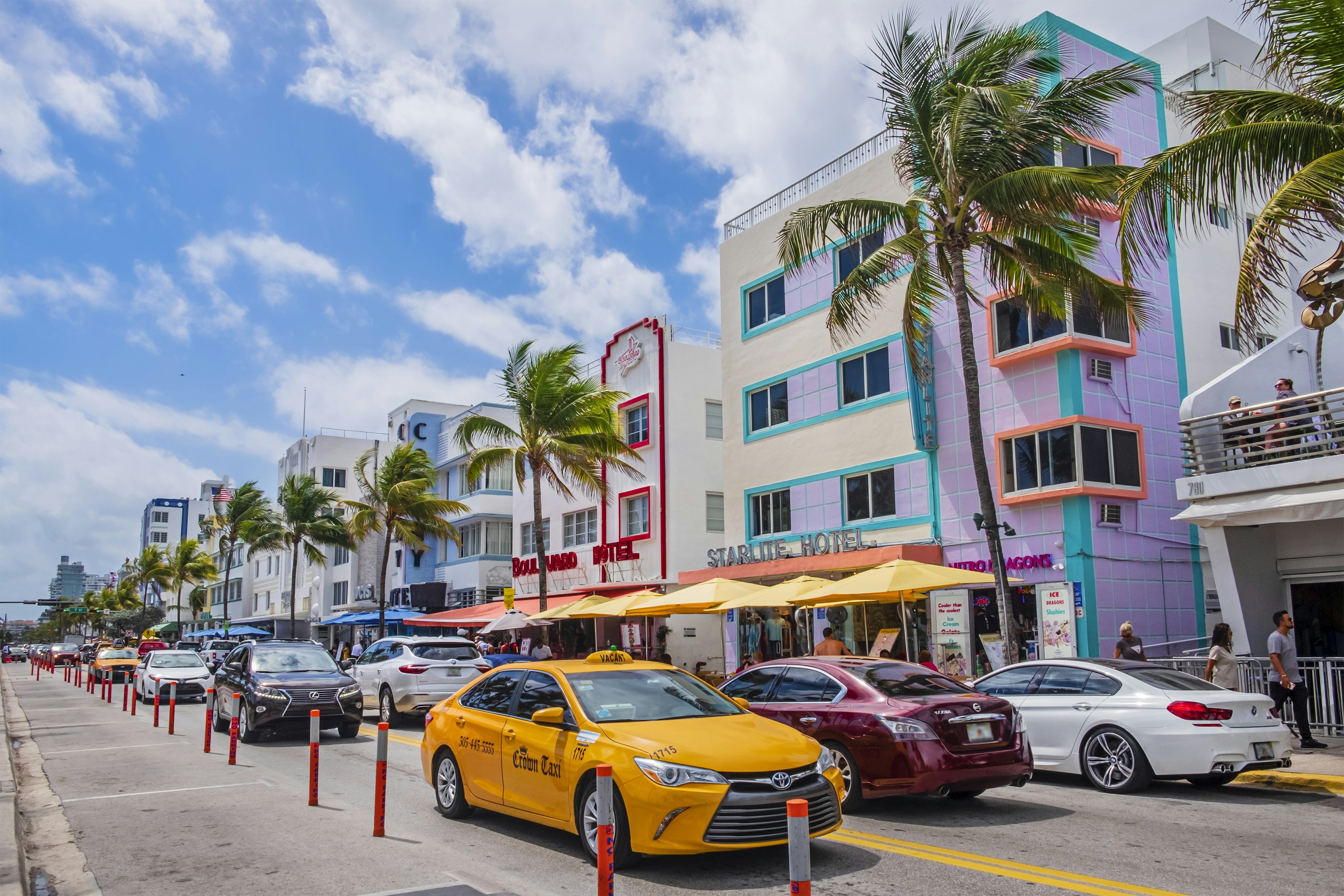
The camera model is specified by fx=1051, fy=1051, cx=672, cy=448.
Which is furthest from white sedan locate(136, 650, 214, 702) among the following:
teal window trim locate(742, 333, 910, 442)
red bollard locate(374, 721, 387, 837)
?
red bollard locate(374, 721, 387, 837)

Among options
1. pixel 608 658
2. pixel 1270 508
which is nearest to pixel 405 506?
pixel 1270 508

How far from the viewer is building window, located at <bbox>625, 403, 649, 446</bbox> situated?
3328cm

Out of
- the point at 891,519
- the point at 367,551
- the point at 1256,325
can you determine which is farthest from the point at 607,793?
the point at 367,551

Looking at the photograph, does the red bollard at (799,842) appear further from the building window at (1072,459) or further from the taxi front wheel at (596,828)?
the building window at (1072,459)

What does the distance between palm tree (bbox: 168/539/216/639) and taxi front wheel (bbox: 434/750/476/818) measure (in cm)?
8175

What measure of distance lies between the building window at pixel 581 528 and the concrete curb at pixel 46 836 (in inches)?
837

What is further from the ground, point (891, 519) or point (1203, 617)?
point (891, 519)

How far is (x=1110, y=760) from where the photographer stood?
35.9 ft

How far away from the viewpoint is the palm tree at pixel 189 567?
85.1m

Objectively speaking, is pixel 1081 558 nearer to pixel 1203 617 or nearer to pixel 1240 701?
pixel 1203 617

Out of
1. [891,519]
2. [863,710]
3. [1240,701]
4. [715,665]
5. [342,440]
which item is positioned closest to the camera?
[863,710]

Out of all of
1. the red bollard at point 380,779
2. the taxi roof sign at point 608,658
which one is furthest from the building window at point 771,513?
the red bollard at point 380,779

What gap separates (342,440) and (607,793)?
63.6 metres

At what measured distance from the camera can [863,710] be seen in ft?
31.9
